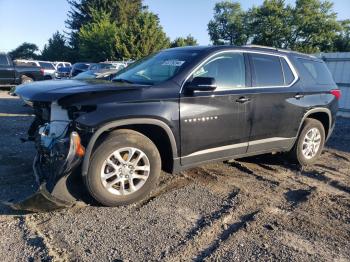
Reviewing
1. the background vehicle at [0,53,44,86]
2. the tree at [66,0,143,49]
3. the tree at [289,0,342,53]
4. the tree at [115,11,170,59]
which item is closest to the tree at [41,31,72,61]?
the tree at [66,0,143,49]

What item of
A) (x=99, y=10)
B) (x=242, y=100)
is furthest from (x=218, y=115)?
(x=99, y=10)

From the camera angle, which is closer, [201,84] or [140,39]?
[201,84]

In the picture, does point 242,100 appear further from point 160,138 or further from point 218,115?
point 160,138

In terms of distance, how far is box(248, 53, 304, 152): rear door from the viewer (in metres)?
5.02

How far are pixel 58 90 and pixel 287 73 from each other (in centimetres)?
334

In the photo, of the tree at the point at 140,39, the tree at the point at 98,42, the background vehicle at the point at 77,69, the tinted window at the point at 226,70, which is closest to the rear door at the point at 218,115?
the tinted window at the point at 226,70

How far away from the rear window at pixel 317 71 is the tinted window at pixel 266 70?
2.32 ft

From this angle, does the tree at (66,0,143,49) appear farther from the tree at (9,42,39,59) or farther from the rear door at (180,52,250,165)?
the rear door at (180,52,250,165)

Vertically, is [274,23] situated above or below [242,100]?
above

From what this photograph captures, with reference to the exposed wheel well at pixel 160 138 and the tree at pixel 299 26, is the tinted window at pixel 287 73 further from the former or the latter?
the tree at pixel 299 26

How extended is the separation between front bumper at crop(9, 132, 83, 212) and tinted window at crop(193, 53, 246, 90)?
5.65 feet

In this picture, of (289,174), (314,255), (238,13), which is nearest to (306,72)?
(289,174)

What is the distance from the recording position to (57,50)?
60406mm

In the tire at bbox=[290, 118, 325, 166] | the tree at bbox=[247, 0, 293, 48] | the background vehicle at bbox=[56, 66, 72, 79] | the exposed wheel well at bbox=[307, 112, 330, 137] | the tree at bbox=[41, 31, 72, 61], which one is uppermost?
the tree at bbox=[247, 0, 293, 48]
